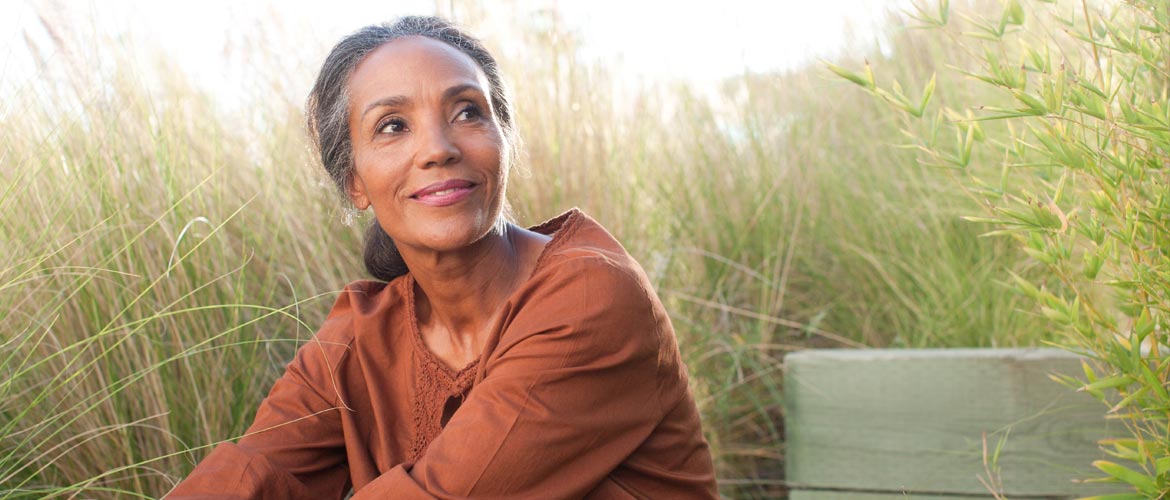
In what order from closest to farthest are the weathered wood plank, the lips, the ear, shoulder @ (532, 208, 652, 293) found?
shoulder @ (532, 208, 652, 293) < the lips < the ear < the weathered wood plank

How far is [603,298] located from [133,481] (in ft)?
3.91

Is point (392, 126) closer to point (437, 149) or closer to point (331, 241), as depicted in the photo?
point (437, 149)

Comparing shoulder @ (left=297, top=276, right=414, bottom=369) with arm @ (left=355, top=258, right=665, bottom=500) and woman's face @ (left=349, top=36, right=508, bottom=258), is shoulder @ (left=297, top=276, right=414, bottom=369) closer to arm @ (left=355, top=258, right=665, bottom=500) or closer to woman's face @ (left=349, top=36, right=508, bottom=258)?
woman's face @ (left=349, top=36, right=508, bottom=258)

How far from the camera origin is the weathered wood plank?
2748mm

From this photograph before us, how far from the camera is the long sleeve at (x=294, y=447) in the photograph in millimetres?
1997

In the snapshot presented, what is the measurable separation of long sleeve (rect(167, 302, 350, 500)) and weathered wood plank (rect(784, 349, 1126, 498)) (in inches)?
53.7

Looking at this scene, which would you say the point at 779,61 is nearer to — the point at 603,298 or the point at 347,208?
the point at 347,208

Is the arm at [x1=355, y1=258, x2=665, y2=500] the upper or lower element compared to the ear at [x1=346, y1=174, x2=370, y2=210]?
lower

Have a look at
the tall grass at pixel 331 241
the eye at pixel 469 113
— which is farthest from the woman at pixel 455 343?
the tall grass at pixel 331 241

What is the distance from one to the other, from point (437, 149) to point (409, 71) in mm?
177

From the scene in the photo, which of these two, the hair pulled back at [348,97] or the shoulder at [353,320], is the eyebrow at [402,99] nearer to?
the hair pulled back at [348,97]

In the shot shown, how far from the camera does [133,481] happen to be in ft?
7.75

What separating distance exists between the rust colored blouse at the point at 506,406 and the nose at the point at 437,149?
26 cm

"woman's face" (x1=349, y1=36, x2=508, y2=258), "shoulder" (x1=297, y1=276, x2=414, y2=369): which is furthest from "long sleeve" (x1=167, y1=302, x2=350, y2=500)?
"woman's face" (x1=349, y1=36, x2=508, y2=258)
